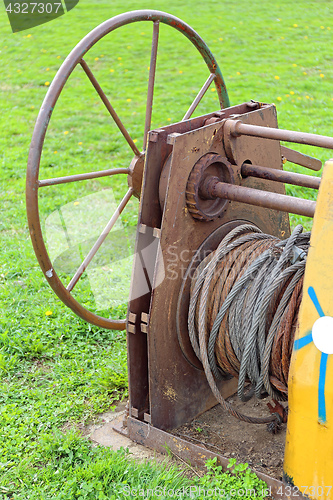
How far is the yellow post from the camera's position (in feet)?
6.23

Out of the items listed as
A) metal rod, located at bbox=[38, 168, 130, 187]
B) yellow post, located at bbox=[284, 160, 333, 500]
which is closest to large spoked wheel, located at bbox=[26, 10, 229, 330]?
metal rod, located at bbox=[38, 168, 130, 187]

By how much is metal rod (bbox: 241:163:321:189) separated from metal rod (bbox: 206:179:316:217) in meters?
0.10

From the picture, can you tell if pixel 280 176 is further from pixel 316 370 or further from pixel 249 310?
pixel 316 370

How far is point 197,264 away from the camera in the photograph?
2.50 meters

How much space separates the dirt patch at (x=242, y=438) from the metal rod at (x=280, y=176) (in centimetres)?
111

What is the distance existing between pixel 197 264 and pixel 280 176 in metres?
0.52

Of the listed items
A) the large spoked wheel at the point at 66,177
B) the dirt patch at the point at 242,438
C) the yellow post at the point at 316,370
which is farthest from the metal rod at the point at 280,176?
the dirt patch at the point at 242,438

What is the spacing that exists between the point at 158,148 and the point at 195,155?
0.15 m

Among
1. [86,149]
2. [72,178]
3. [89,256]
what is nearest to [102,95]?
[72,178]

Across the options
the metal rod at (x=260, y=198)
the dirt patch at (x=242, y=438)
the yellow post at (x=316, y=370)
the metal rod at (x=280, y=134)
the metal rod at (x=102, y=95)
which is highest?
the metal rod at (x=102, y=95)

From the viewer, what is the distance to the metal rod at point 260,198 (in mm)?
2178

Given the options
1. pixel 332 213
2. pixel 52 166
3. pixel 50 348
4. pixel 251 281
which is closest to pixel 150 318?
pixel 251 281

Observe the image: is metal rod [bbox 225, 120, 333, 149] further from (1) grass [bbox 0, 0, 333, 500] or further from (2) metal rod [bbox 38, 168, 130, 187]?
(1) grass [bbox 0, 0, 333, 500]

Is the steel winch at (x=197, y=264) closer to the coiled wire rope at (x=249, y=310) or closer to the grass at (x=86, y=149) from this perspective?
the coiled wire rope at (x=249, y=310)
